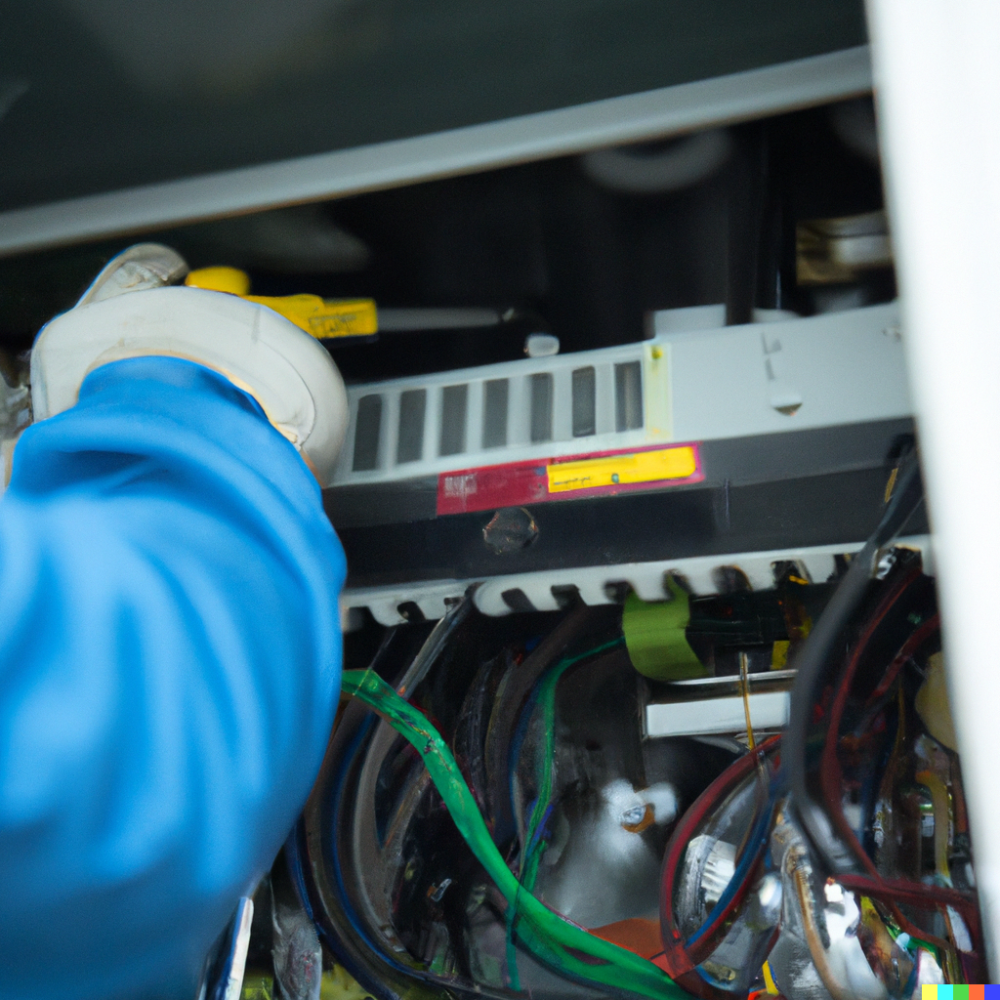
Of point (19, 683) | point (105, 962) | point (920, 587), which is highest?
point (920, 587)

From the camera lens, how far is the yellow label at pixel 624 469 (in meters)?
0.79

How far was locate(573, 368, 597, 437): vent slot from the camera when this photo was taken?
33.0 inches

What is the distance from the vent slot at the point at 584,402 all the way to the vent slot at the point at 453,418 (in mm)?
102

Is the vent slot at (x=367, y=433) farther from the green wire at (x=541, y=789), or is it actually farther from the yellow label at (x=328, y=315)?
the green wire at (x=541, y=789)

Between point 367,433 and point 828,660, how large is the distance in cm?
46

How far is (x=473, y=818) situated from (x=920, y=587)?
1.36ft

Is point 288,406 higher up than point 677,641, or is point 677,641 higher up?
point 288,406

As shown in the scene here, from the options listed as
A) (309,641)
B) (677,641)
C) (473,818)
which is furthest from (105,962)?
(677,641)

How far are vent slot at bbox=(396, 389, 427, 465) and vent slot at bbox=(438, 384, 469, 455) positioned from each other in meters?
0.02

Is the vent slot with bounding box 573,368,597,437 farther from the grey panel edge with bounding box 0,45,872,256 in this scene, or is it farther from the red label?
the grey panel edge with bounding box 0,45,872,256

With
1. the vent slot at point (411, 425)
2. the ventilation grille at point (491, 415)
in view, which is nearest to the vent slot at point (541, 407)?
the ventilation grille at point (491, 415)

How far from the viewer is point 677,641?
83cm

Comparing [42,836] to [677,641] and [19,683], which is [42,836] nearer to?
[19,683]

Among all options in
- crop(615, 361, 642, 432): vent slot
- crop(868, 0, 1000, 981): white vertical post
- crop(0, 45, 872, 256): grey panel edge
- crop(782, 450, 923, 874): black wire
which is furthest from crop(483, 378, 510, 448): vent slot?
crop(868, 0, 1000, 981): white vertical post
